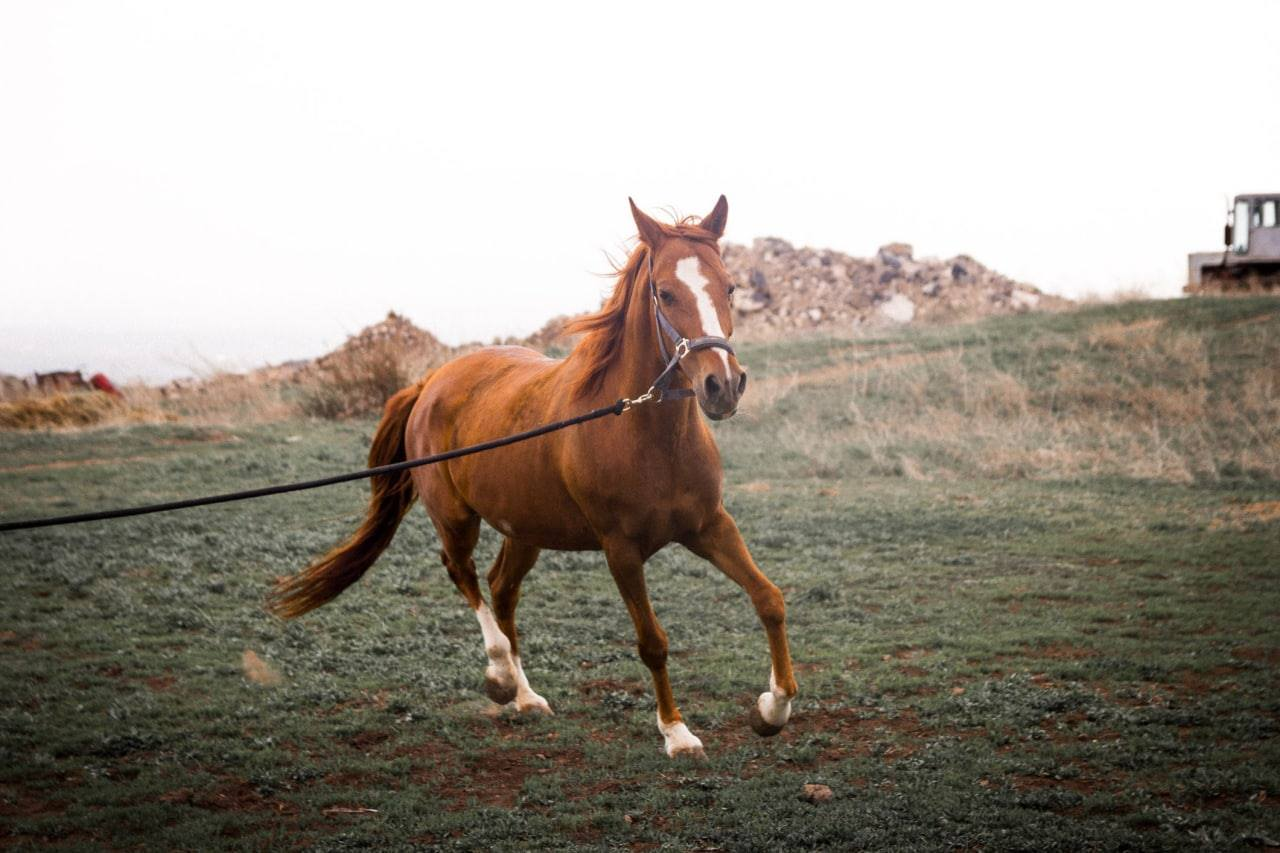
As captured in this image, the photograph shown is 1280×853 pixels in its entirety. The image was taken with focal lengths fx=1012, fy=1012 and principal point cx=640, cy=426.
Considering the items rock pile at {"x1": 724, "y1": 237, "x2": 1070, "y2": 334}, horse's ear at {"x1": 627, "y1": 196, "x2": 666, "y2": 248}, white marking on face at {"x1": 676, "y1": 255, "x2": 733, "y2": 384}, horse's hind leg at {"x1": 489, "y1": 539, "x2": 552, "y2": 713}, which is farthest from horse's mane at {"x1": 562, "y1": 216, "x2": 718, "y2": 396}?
rock pile at {"x1": 724, "y1": 237, "x2": 1070, "y2": 334}

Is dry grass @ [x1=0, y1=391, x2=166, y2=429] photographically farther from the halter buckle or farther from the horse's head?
the horse's head

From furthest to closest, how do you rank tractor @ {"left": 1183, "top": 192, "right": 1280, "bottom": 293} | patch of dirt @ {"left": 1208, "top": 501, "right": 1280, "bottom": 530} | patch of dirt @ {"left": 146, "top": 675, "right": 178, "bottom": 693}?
tractor @ {"left": 1183, "top": 192, "right": 1280, "bottom": 293}, patch of dirt @ {"left": 1208, "top": 501, "right": 1280, "bottom": 530}, patch of dirt @ {"left": 146, "top": 675, "right": 178, "bottom": 693}

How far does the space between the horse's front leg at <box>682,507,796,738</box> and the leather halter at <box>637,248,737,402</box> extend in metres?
0.63

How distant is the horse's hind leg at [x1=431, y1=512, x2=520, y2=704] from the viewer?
543 cm

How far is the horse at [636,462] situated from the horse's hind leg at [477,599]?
1 centimetres

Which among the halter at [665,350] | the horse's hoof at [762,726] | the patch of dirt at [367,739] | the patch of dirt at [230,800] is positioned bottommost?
the patch of dirt at [367,739]

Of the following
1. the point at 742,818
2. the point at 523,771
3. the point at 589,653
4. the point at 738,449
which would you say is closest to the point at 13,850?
the point at 523,771

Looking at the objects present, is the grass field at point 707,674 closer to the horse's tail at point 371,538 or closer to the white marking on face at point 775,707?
the white marking on face at point 775,707

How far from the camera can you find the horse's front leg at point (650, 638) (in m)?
4.53

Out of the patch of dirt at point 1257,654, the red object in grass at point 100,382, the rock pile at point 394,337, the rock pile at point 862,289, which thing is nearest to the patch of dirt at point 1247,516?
the patch of dirt at point 1257,654

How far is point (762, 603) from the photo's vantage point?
14.6 ft

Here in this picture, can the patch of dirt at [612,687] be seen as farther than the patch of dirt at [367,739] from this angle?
Yes

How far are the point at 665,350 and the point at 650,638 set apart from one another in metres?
1.33

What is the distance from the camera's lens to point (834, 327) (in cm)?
2772
